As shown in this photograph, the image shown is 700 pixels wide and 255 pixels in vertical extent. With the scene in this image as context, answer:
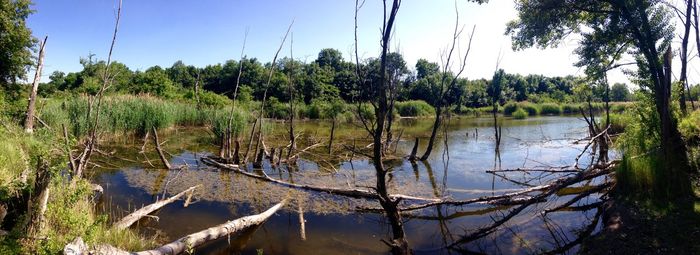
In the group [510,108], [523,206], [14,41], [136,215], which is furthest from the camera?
[510,108]

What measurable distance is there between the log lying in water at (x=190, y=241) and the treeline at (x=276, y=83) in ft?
58.0

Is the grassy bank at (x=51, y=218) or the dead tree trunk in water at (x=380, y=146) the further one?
the dead tree trunk in water at (x=380, y=146)

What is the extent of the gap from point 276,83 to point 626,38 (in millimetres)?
34930

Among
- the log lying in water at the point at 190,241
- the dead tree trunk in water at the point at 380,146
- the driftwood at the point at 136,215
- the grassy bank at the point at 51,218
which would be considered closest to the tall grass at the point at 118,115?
the driftwood at the point at 136,215

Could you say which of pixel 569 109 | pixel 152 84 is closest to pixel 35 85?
pixel 152 84

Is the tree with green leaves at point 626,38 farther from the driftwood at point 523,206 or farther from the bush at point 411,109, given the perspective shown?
the bush at point 411,109

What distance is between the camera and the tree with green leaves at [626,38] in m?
5.87

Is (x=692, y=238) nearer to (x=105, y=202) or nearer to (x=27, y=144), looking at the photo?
(x=105, y=202)

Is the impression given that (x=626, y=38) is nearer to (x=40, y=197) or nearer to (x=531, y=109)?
(x=40, y=197)

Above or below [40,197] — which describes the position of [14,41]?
above

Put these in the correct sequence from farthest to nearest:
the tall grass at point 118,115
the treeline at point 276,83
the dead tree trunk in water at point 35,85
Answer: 1. the treeline at point 276,83
2. the tall grass at point 118,115
3. the dead tree trunk in water at point 35,85

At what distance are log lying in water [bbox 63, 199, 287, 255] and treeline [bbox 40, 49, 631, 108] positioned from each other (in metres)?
17.7

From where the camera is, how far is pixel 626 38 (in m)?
9.32

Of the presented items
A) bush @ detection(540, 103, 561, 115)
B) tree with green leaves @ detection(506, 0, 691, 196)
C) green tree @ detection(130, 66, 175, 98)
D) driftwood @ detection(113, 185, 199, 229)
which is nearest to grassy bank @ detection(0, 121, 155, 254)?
driftwood @ detection(113, 185, 199, 229)
